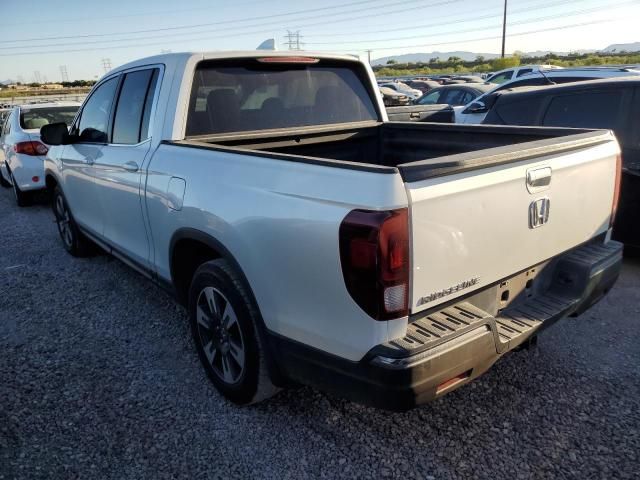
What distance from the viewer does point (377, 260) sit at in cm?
187

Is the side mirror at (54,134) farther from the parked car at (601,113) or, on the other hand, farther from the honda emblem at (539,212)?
the parked car at (601,113)

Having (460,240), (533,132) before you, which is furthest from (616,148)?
(460,240)

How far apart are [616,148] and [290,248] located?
6.55ft

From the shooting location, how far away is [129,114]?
3.78 metres

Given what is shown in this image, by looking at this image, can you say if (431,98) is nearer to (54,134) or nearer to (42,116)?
(42,116)

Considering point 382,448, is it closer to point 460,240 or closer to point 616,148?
point 460,240

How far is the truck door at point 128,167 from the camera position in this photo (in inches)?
136

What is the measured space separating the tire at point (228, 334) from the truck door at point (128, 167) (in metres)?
0.85

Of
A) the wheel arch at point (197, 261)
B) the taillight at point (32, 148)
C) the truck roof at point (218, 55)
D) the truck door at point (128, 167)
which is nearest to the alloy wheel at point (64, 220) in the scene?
the truck door at point (128, 167)

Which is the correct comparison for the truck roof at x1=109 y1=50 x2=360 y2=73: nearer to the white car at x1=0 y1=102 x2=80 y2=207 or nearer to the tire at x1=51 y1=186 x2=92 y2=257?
the tire at x1=51 y1=186 x2=92 y2=257

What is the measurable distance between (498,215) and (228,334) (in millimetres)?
1523

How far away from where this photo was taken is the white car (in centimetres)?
798

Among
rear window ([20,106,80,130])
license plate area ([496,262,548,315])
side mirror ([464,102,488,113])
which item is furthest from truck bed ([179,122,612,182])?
rear window ([20,106,80,130])

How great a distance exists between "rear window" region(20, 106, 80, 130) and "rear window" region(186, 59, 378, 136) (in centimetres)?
605
